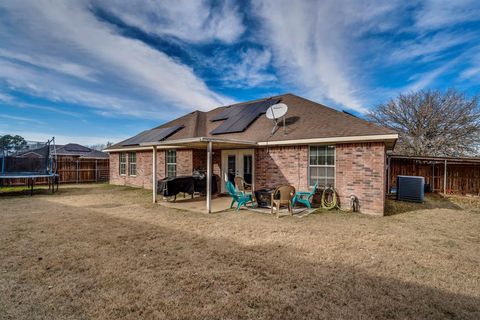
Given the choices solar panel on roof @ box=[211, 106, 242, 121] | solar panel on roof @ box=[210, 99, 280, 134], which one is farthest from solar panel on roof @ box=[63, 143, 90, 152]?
solar panel on roof @ box=[210, 99, 280, 134]

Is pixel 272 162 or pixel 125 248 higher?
pixel 272 162

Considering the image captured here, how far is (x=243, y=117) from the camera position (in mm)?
12805

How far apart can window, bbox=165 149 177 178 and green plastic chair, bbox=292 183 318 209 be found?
7.50m

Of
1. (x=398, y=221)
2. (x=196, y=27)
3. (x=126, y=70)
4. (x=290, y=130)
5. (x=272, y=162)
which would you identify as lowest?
(x=398, y=221)

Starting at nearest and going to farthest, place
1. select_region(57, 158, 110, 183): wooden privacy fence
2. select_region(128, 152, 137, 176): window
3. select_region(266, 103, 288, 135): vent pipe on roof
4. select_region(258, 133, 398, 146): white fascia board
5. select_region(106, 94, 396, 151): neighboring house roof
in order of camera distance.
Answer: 1. select_region(258, 133, 398, 146): white fascia board
2. select_region(106, 94, 396, 151): neighboring house roof
3. select_region(266, 103, 288, 135): vent pipe on roof
4. select_region(128, 152, 137, 176): window
5. select_region(57, 158, 110, 183): wooden privacy fence

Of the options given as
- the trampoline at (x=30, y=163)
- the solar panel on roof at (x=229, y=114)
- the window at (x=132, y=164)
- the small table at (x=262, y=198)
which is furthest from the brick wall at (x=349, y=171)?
the trampoline at (x=30, y=163)

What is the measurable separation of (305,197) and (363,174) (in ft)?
7.23

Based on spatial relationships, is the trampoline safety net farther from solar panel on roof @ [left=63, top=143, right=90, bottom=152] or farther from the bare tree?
the bare tree

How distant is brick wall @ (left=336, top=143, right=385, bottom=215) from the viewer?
7.45 m

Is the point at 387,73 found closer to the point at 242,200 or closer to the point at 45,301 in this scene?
the point at 242,200

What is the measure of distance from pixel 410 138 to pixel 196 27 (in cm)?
2179

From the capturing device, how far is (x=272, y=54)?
42.8ft

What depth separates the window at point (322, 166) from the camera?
27.5 ft

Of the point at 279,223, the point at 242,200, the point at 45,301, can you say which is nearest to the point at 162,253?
the point at 45,301
